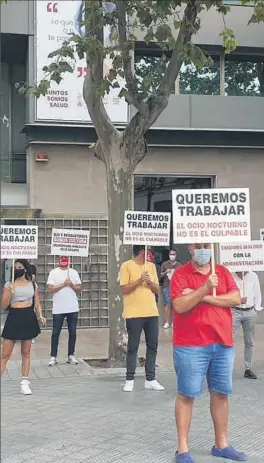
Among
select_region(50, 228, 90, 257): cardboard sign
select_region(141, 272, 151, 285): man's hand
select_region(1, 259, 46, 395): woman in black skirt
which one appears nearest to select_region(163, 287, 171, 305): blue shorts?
select_region(50, 228, 90, 257): cardboard sign

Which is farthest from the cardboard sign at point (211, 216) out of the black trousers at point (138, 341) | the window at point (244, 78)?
the window at point (244, 78)

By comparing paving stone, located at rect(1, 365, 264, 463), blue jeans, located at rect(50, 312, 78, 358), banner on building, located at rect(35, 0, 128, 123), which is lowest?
paving stone, located at rect(1, 365, 264, 463)

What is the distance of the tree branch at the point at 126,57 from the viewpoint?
8.67m

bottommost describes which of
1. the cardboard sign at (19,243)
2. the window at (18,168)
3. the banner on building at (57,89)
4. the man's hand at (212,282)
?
the man's hand at (212,282)

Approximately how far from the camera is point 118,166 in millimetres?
9656

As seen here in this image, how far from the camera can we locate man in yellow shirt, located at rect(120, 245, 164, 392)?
797 centimetres

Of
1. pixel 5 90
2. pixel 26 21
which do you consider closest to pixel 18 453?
pixel 26 21

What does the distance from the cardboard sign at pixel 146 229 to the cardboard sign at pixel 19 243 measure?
1472mm

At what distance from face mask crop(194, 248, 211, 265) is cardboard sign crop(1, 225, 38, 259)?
14.7 feet

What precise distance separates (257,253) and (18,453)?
16.0 feet

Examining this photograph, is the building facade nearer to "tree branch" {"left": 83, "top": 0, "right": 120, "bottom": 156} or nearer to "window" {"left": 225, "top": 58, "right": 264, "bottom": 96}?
"window" {"left": 225, "top": 58, "right": 264, "bottom": 96}

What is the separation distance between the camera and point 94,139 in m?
14.7

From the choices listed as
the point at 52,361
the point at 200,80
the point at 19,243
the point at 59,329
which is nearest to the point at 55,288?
the point at 59,329

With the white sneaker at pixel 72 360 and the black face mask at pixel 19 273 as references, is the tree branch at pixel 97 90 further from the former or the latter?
the white sneaker at pixel 72 360
